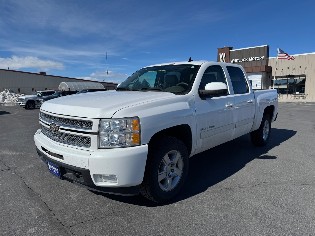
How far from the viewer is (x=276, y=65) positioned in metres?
34.4

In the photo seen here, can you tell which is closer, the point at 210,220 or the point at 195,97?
the point at 210,220

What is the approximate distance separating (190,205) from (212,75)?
2218 millimetres

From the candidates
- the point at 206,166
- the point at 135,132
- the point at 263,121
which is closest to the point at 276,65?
the point at 263,121

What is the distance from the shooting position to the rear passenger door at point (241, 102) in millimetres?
5094

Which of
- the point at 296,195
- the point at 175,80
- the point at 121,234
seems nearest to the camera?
the point at 121,234

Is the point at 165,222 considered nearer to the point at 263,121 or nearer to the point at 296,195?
the point at 296,195

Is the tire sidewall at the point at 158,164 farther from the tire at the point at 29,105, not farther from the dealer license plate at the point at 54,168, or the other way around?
the tire at the point at 29,105

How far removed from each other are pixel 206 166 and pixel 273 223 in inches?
84.9

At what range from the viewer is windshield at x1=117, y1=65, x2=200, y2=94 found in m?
4.20

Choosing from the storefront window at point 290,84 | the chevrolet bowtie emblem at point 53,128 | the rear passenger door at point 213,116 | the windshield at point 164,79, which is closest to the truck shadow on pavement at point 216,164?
the rear passenger door at point 213,116

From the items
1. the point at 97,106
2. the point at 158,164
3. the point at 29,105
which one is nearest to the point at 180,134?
the point at 158,164

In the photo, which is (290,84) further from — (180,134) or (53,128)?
(53,128)

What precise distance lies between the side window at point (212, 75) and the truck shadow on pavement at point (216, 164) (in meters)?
1.51

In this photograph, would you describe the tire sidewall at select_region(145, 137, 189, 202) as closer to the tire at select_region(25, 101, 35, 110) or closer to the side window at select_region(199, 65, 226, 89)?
the side window at select_region(199, 65, 226, 89)
